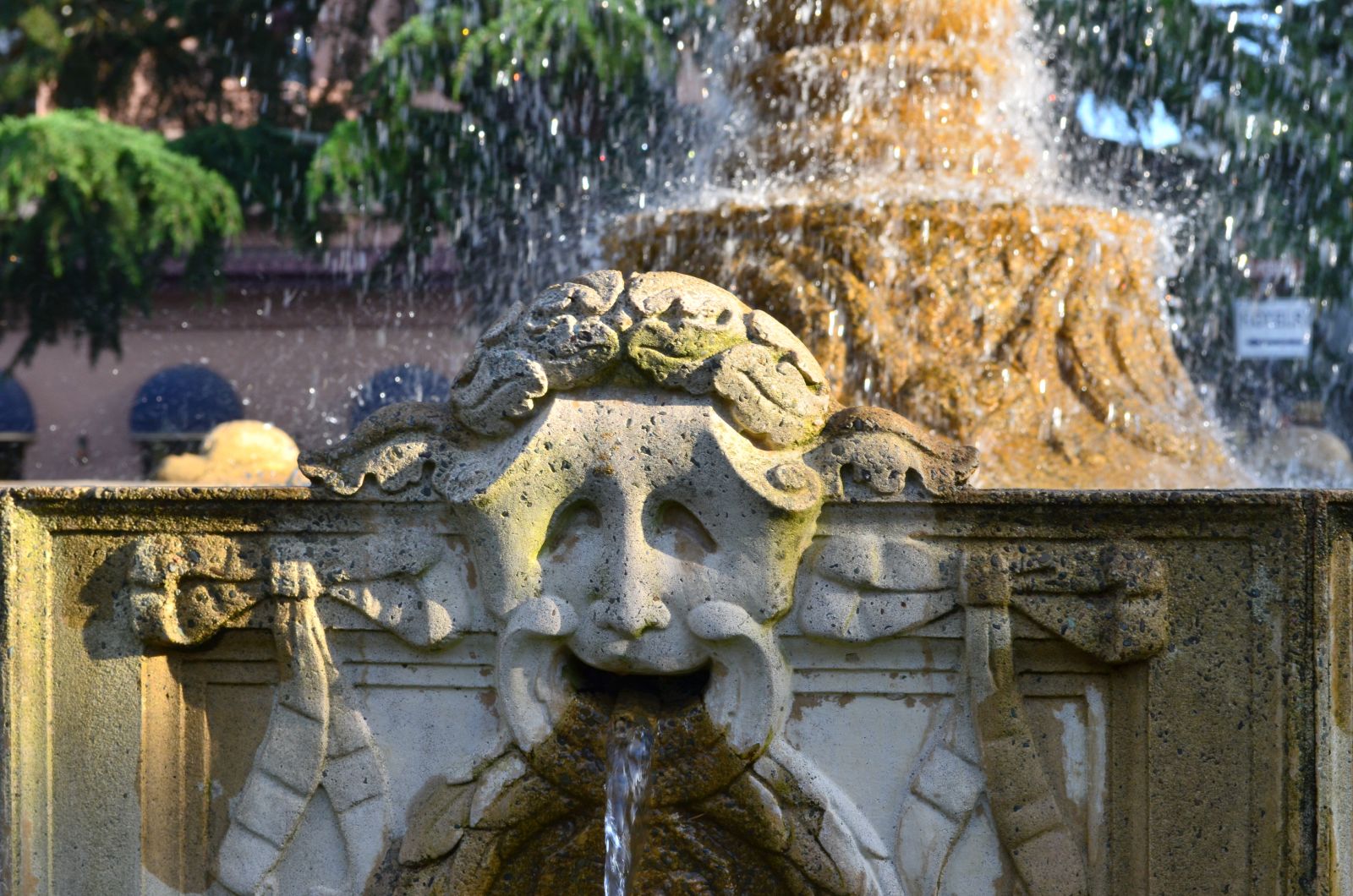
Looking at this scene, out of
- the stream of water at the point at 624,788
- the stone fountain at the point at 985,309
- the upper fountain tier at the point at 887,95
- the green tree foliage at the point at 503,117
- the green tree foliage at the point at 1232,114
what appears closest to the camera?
the stream of water at the point at 624,788

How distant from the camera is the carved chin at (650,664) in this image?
2490 mm

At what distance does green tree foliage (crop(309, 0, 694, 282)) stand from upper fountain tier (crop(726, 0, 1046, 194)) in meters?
6.59

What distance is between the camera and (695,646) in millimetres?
2506

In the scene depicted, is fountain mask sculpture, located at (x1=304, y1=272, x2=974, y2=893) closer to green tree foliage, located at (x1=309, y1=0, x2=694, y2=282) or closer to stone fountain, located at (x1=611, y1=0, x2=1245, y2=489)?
stone fountain, located at (x1=611, y1=0, x2=1245, y2=489)

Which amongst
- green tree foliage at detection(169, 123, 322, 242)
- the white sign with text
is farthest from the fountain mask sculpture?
green tree foliage at detection(169, 123, 322, 242)

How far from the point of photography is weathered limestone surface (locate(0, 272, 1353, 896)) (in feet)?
8.13

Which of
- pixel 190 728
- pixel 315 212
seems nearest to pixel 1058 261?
pixel 190 728

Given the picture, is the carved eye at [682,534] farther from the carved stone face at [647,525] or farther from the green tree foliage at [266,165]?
the green tree foliage at [266,165]

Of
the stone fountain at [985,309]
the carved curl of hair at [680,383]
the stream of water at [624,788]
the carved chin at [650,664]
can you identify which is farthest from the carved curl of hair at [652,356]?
the stone fountain at [985,309]

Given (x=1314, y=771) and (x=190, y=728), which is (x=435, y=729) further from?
(x=1314, y=771)

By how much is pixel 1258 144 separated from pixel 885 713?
33.4ft

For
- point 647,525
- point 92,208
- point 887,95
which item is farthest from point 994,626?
point 92,208

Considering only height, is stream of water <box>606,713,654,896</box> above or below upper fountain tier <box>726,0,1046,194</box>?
below

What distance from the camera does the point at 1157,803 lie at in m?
2.51
